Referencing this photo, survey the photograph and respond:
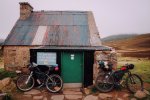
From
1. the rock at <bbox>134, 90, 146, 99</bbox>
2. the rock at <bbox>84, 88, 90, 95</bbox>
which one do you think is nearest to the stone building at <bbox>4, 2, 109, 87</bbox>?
the rock at <bbox>84, 88, 90, 95</bbox>

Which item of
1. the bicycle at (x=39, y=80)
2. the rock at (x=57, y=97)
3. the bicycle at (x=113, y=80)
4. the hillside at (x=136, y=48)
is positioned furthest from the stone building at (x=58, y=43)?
the hillside at (x=136, y=48)

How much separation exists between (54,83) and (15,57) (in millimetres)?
4107

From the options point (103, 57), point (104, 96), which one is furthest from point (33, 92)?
point (103, 57)

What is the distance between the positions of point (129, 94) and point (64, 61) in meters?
4.35

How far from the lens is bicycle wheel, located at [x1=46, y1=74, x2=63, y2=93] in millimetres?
9969

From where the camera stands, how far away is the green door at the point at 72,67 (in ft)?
37.4

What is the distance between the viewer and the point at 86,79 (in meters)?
11.2

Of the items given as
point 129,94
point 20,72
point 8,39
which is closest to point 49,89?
point 20,72

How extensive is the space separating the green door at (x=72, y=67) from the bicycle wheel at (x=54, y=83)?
1196mm

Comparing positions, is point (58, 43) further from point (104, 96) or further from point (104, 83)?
point (104, 96)

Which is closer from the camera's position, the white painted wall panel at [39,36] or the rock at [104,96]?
the rock at [104,96]

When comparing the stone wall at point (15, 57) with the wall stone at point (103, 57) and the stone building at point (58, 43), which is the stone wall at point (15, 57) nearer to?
the stone building at point (58, 43)

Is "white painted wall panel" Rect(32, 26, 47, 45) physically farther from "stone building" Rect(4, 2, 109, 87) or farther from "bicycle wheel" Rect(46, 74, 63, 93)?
"bicycle wheel" Rect(46, 74, 63, 93)

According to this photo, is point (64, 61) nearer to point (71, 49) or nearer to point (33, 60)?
point (71, 49)
